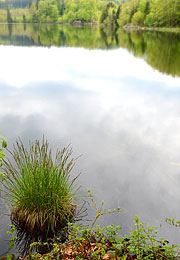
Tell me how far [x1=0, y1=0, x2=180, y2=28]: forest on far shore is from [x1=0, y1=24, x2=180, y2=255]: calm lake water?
51129 millimetres

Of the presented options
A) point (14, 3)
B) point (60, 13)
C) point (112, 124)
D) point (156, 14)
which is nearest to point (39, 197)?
point (112, 124)

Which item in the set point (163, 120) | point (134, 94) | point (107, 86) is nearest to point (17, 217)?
point (163, 120)

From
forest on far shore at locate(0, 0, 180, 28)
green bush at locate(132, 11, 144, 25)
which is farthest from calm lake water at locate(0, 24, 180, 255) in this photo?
green bush at locate(132, 11, 144, 25)

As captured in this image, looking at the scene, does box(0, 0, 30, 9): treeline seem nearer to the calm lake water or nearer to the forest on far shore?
the forest on far shore

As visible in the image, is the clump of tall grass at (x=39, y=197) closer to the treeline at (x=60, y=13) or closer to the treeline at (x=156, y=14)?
the treeline at (x=156, y=14)

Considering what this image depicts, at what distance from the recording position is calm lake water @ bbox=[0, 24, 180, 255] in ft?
15.5

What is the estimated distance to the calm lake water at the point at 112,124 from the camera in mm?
4723

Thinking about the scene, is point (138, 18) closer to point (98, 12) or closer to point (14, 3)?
point (98, 12)

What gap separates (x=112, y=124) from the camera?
8.27m

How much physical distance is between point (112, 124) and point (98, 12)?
130m

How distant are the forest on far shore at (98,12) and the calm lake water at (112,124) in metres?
51.1

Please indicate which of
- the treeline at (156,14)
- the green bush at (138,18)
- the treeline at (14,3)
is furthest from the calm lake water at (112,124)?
the treeline at (14,3)

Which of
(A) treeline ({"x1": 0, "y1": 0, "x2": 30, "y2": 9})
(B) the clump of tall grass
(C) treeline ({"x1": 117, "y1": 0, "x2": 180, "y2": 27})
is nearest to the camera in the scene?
(B) the clump of tall grass

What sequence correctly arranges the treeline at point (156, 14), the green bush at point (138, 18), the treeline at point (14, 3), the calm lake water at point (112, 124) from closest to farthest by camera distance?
the calm lake water at point (112, 124)
the treeline at point (156, 14)
the green bush at point (138, 18)
the treeline at point (14, 3)
